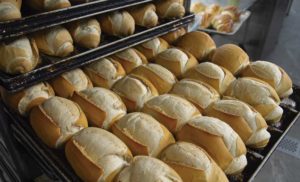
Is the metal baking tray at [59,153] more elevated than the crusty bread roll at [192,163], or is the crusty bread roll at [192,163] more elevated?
the crusty bread roll at [192,163]

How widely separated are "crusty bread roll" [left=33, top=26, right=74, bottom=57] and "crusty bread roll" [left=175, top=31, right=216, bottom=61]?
1.80ft

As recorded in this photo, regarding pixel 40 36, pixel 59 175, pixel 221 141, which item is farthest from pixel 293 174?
pixel 40 36

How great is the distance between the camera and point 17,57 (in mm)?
771

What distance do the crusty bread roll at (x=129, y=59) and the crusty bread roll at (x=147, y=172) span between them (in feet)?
1.66

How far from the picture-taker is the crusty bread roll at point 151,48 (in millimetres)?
1231

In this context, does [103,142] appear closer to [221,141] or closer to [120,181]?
[120,181]

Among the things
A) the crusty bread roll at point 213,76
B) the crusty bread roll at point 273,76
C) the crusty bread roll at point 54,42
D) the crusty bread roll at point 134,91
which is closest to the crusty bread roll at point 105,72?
the crusty bread roll at point 134,91

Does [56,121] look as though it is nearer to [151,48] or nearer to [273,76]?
[151,48]

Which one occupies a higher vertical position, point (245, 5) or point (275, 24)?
point (245, 5)

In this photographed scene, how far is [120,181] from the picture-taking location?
66cm

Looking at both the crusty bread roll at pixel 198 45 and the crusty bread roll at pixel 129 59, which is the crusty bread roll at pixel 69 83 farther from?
the crusty bread roll at pixel 198 45

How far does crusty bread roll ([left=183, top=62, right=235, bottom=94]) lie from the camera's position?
1.02 m

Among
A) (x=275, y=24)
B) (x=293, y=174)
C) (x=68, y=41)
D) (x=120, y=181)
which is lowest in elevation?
(x=293, y=174)

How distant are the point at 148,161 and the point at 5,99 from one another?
0.54 m
